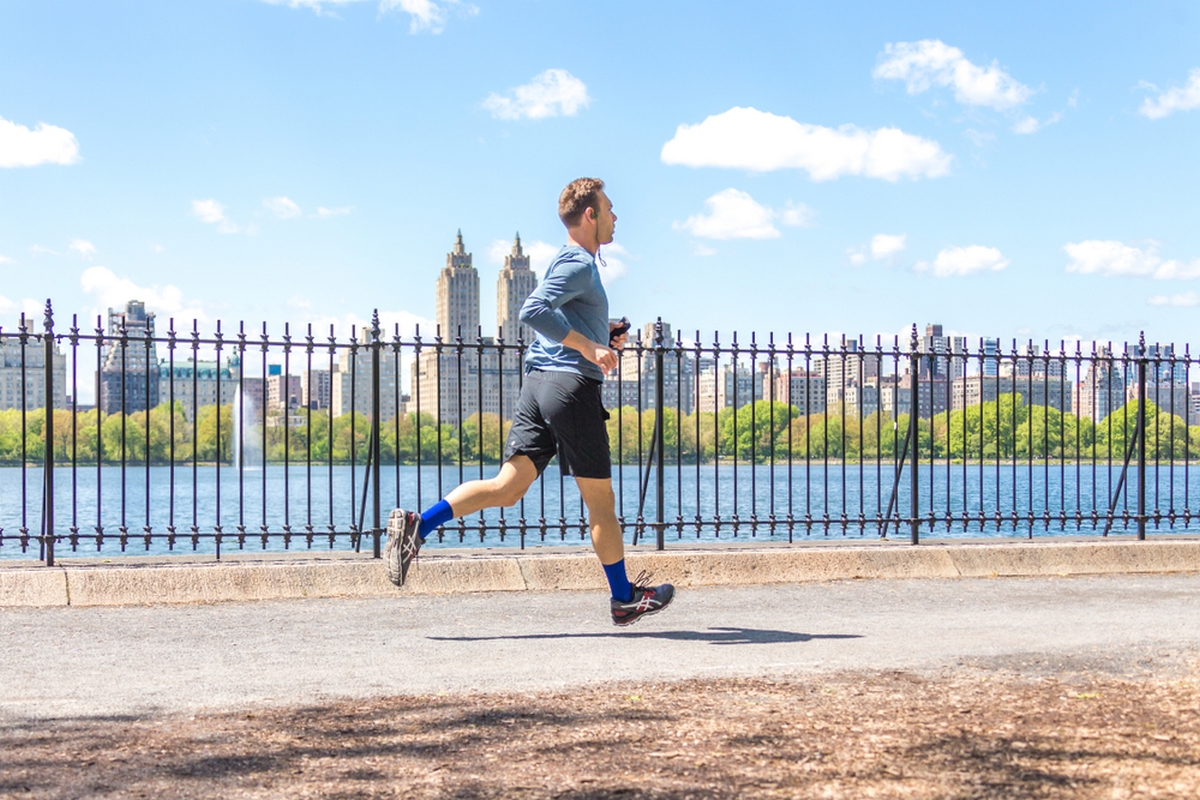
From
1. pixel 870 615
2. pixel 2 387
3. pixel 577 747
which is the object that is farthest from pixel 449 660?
pixel 2 387

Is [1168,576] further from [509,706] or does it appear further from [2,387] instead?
[2,387]

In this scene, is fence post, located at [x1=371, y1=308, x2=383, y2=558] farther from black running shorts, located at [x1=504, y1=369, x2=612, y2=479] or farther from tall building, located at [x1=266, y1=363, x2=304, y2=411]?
black running shorts, located at [x1=504, y1=369, x2=612, y2=479]

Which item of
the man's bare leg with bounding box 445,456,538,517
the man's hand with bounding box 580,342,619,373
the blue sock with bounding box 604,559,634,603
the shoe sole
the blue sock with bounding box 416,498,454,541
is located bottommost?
the blue sock with bounding box 604,559,634,603

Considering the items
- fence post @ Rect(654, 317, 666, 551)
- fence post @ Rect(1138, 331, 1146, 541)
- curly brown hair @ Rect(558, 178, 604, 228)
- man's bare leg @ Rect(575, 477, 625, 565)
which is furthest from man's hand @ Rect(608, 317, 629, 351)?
fence post @ Rect(1138, 331, 1146, 541)

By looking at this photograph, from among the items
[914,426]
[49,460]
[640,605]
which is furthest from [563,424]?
[914,426]

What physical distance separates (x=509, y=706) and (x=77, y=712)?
4.88 feet

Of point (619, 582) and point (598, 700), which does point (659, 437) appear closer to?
point (619, 582)

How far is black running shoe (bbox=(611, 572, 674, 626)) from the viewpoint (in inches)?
231

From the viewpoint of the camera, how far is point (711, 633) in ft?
19.3

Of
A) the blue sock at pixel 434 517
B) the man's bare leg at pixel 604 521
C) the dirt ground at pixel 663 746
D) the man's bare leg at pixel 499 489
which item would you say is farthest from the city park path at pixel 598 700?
the man's bare leg at pixel 499 489

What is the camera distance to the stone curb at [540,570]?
7.09 meters

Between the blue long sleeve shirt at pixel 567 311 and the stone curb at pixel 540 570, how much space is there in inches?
87.3

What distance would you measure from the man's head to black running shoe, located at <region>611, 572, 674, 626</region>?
1723 mm

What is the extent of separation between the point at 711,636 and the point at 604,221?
6.92ft
